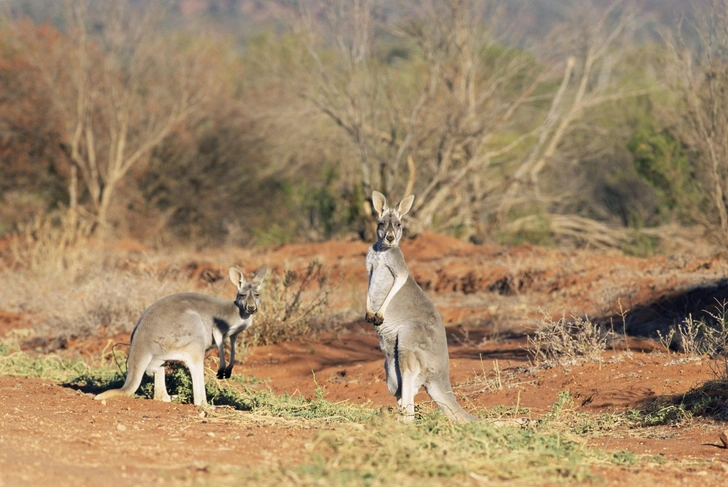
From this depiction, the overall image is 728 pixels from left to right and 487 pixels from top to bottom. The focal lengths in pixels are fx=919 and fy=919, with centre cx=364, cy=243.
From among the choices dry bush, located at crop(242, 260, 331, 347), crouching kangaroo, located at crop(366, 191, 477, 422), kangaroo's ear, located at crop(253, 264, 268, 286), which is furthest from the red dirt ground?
kangaroo's ear, located at crop(253, 264, 268, 286)

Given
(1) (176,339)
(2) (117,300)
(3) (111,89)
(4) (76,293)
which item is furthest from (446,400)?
(3) (111,89)

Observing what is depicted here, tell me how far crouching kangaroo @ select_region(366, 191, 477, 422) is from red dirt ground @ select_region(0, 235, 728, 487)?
0.61 m

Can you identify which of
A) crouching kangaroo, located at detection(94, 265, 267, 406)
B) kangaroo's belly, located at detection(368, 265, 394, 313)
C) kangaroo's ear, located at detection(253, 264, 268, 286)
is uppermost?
kangaroo's ear, located at detection(253, 264, 268, 286)

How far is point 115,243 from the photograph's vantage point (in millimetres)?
22016

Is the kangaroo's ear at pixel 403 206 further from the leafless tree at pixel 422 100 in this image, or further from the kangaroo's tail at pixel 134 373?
the leafless tree at pixel 422 100

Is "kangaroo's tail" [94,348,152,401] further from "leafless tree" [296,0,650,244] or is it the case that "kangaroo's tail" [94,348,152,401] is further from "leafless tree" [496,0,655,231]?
"leafless tree" [496,0,655,231]

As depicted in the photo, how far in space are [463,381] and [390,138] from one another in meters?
12.8

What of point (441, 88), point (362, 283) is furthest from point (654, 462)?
point (441, 88)

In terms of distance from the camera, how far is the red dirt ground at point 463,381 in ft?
17.4

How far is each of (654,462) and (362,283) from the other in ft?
35.1

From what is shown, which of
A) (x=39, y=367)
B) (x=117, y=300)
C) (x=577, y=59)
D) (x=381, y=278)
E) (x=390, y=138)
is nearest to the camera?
(x=381, y=278)

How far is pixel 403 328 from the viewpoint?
6.77 m

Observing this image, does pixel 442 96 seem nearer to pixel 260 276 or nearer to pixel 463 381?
pixel 463 381

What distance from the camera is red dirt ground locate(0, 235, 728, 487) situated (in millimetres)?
5301
